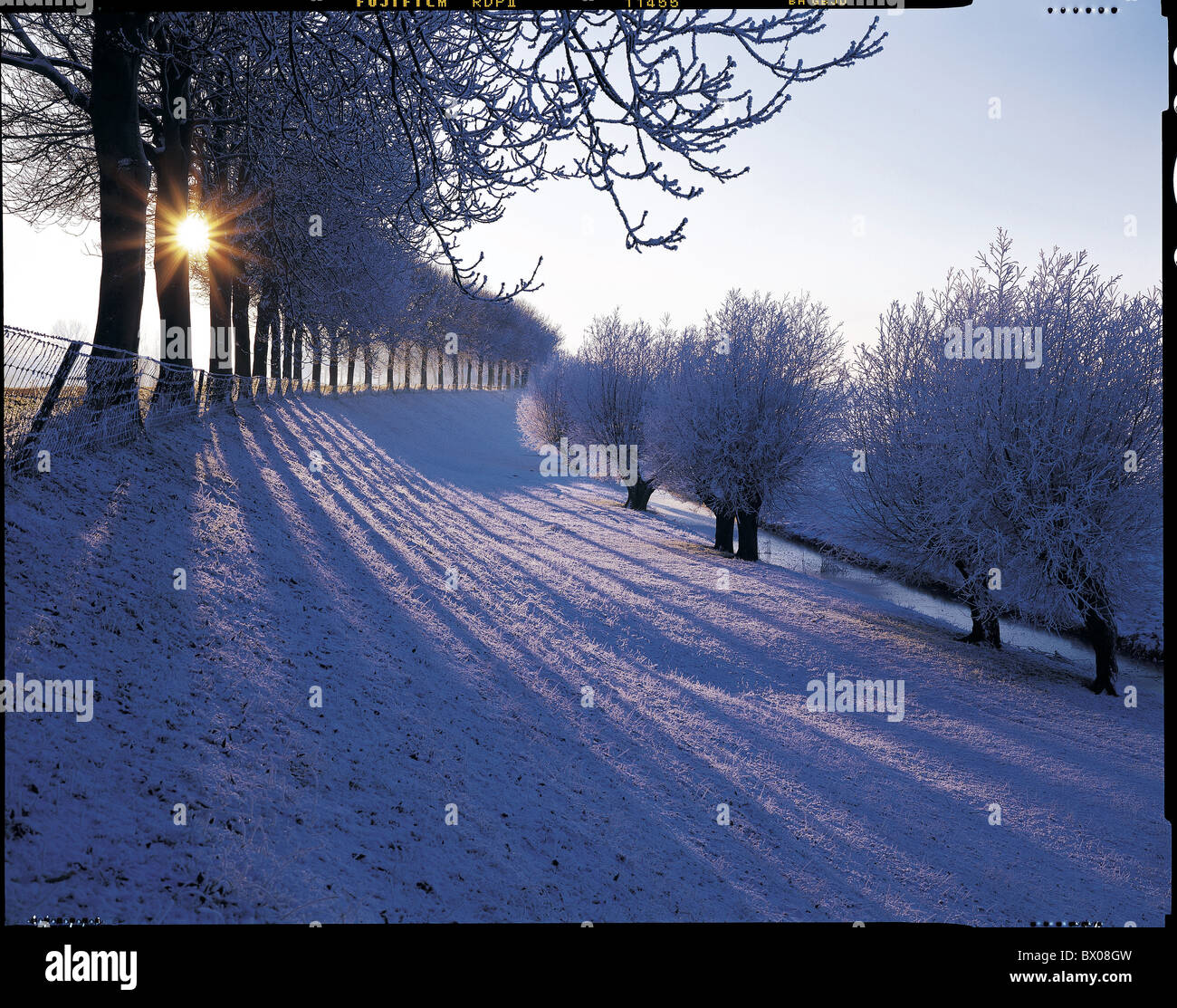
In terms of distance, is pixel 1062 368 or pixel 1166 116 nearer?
pixel 1166 116

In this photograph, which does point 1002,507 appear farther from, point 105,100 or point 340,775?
point 105,100

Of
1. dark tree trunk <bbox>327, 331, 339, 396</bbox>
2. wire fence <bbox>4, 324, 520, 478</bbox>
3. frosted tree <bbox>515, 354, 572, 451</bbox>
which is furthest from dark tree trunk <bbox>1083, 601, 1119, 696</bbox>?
dark tree trunk <bbox>327, 331, 339, 396</bbox>

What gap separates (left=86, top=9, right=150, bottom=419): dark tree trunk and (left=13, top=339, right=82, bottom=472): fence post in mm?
556

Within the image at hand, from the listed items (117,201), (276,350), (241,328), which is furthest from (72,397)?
(276,350)

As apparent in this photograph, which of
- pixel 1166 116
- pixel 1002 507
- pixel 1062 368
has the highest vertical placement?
pixel 1062 368

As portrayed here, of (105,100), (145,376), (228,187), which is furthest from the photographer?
(228,187)

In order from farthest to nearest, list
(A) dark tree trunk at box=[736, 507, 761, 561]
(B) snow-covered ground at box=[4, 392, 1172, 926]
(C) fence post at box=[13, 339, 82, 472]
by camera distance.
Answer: (A) dark tree trunk at box=[736, 507, 761, 561], (C) fence post at box=[13, 339, 82, 472], (B) snow-covered ground at box=[4, 392, 1172, 926]

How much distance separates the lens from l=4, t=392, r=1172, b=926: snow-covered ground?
4.29 metres

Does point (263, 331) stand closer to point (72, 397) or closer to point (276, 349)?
point (276, 349)

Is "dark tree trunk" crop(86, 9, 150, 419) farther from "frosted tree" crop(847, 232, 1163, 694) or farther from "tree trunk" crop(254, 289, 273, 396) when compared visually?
"tree trunk" crop(254, 289, 273, 396)

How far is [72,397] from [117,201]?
10.2 ft
